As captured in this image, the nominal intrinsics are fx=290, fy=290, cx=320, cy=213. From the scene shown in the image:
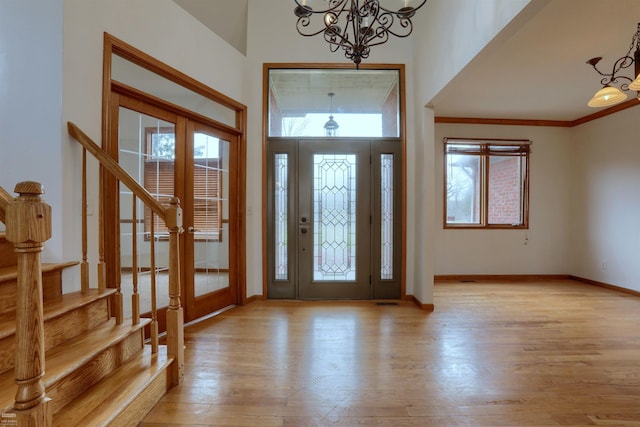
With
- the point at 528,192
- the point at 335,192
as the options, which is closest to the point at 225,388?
the point at 335,192

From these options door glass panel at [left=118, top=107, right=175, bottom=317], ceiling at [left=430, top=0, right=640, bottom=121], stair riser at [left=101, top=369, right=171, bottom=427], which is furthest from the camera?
door glass panel at [left=118, top=107, right=175, bottom=317]

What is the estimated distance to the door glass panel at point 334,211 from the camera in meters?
3.79

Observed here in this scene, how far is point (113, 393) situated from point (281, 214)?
255 centimetres

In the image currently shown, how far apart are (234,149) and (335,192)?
1.37 metres

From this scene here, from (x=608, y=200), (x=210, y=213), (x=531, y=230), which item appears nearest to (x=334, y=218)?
(x=210, y=213)

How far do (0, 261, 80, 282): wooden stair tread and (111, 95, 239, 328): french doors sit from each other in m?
0.37

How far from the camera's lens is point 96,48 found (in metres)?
2.10

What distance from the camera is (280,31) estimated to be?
3.72 meters

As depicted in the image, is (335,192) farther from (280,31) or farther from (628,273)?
(628,273)

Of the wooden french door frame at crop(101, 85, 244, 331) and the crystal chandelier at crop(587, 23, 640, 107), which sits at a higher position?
the crystal chandelier at crop(587, 23, 640, 107)

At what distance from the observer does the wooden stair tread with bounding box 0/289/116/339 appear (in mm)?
1344

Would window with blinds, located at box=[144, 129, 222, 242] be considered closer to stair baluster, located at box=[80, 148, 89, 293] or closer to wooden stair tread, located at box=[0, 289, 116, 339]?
stair baluster, located at box=[80, 148, 89, 293]

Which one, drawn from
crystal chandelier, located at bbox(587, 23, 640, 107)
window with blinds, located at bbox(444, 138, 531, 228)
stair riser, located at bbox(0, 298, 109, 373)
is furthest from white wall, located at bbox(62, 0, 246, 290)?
window with blinds, located at bbox(444, 138, 531, 228)

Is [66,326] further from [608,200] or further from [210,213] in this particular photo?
[608,200]
